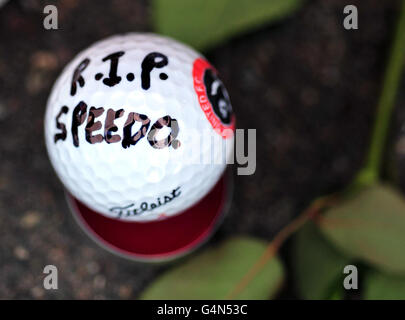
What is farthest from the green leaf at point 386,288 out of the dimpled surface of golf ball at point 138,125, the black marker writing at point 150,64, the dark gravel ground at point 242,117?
the black marker writing at point 150,64

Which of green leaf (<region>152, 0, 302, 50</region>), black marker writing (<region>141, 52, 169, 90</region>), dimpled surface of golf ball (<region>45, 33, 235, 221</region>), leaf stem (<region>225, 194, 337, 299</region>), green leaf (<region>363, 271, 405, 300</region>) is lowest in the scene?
green leaf (<region>363, 271, 405, 300</region>)

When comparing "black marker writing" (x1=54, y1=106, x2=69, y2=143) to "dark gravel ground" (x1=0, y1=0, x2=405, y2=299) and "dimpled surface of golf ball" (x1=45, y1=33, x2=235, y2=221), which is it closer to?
"dimpled surface of golf ball" (x1=45, y1=33, x2=235, y2=221)

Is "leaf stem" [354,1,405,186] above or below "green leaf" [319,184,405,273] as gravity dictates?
above

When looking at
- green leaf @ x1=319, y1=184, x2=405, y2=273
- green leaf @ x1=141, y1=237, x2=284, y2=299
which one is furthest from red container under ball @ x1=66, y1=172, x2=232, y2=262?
green leaf @ x1=319, y1=184, x2=405, y2=273

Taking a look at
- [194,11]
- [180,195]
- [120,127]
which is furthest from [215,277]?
[194,11]

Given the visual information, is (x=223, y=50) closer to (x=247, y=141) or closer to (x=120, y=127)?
(x=247, y=141)
